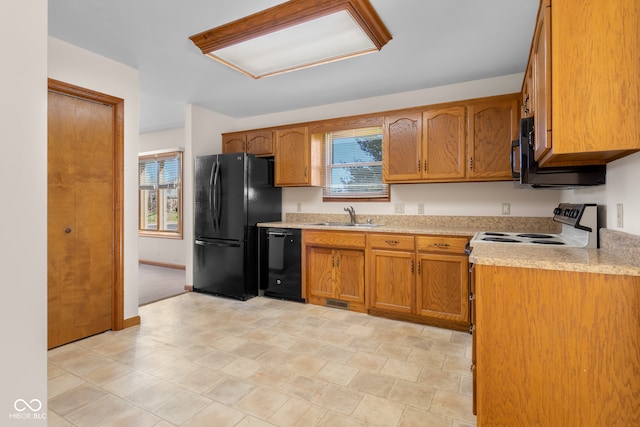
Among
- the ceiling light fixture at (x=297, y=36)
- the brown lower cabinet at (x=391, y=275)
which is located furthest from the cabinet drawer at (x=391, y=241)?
the ceiling light fixture at (x=297, y=36)

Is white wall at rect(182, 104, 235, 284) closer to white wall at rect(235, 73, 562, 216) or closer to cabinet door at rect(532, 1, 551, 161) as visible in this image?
white wall at rect(235, 73, 562, 216)

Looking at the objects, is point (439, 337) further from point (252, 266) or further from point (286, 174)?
point (286, 174)

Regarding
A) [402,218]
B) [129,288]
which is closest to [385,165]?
[402,218]

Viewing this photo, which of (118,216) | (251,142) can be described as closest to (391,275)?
(251,142)

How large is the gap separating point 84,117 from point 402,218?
332 centimetres

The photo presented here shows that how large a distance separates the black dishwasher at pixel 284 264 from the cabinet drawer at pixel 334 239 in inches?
4.8

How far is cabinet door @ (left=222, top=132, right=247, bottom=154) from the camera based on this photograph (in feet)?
14.6

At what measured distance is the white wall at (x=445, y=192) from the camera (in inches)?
128

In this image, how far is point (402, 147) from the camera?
11.5ft

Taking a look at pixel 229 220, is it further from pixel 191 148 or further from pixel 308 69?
pixel 308 69

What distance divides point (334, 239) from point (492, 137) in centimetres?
188

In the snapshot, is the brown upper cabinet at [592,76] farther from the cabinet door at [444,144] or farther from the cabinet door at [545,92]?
the cabinet door at [444,144]

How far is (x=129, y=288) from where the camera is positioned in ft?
10.2

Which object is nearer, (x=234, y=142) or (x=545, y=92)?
(x=545, y=92)
